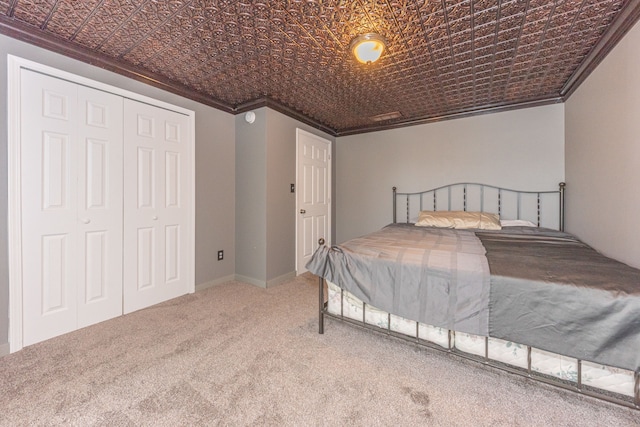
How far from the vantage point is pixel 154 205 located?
256 centimetres

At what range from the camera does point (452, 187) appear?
352 centimetres

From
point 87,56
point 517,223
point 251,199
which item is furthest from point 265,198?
point 517,223

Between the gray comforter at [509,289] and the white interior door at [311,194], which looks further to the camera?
the white interior door at [311,194]

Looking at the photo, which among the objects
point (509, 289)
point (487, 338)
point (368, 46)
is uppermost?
point (368, 46)

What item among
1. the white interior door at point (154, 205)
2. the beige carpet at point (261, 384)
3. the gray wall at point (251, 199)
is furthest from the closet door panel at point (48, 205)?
the gray wall at point (251, 199)

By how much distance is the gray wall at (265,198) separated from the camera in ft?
10.1

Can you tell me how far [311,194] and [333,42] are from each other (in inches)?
83.9

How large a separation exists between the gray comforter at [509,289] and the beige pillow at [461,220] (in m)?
0.82

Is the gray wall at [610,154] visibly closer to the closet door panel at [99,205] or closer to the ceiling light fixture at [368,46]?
the ceiling light fixture at [368,46]

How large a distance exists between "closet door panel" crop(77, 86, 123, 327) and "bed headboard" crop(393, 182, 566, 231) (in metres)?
3.40

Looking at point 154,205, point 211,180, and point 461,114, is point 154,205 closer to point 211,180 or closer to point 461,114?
point 211,180

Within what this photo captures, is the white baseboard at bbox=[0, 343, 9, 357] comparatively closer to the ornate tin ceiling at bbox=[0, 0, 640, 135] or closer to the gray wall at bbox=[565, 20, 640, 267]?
the ornate tin ceiling at bbox=[0, 0, 640, 135]

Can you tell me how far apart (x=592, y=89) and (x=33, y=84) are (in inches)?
175

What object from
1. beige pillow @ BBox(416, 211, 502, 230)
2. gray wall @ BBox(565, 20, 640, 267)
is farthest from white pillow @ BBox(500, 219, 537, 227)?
gray wall @ BBox(565, 20, 640, 267)
